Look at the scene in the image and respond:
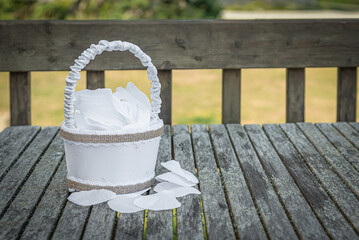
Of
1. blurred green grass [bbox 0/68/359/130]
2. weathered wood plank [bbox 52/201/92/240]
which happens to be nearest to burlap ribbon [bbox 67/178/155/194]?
weathered wood plank [bbox 52/201/92/240]

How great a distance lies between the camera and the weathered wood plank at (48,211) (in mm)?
1453

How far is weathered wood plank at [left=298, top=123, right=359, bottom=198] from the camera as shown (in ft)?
6.28

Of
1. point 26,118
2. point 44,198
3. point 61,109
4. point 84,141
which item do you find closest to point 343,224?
point 84,141

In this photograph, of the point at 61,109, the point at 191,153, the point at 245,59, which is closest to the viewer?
the point at 191,153

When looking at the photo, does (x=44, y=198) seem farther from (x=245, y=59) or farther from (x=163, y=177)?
(x=245, y=59)

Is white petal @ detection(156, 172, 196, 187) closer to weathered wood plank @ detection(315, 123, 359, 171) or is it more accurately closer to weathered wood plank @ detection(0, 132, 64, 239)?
weathered wood plank @ detection(0, 132, 64, 239)

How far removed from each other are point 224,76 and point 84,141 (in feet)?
4.74

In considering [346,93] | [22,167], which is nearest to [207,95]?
[346,93]

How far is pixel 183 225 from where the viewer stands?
4.96ft

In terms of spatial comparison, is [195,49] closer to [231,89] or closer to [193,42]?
[193,42]

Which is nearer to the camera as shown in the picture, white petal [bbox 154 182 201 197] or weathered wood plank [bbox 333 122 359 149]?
white petal [bbox 154 182 201 197]

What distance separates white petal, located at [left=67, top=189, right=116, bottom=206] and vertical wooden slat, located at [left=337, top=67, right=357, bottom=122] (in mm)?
1907

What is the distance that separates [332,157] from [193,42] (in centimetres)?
114

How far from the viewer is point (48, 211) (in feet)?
5.31
